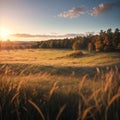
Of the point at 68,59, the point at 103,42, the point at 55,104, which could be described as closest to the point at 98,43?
the point at 103,42

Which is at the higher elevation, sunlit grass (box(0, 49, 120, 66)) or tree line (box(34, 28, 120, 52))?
tree line (box(34, 28, 120, 52))

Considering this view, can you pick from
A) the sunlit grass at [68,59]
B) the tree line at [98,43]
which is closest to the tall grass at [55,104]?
the sunlit grass at [68,59]

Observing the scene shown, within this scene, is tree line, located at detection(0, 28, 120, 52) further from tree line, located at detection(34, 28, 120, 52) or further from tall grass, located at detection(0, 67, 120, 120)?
tall grass, located at detection(0, 67, 120, 120)

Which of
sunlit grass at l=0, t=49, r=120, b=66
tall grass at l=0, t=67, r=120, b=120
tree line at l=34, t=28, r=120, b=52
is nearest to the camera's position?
tall grass at l=0, t=67, r=120, b=120

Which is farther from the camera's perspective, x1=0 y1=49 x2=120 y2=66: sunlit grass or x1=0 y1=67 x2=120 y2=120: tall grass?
x1=0 y1=49 x2=120 y2=66: sunlit grass

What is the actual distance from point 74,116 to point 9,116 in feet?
3.54

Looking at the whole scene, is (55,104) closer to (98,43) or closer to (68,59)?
(68,59)

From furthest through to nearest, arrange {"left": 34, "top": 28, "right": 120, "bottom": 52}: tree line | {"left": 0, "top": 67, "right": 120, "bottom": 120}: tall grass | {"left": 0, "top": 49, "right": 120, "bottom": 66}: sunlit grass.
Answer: {"left": 34, "top": 28, "right": 120, "bottom": 52}: tree line → {"left": 0, "top": 49, "right": 120, "bottom": 66}: sunlit grass → {"left": 0, "top": 67, "right": 120, "bottom": 120}: tall grass

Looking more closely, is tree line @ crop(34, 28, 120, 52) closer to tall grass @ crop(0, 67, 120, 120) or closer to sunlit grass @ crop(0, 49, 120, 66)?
sunlit grass @ crop(0, 49, 120, 66)

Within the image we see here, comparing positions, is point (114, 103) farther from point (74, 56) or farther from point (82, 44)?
point (82, 44)

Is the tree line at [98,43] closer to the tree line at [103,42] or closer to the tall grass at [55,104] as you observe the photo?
the tree line at [103,42]

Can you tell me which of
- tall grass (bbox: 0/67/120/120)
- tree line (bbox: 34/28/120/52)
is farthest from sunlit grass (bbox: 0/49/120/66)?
tall grass (bbox: 0/67/120/120)

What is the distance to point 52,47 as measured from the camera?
4498 inches

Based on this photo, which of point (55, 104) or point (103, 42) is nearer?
point (55, 104)
